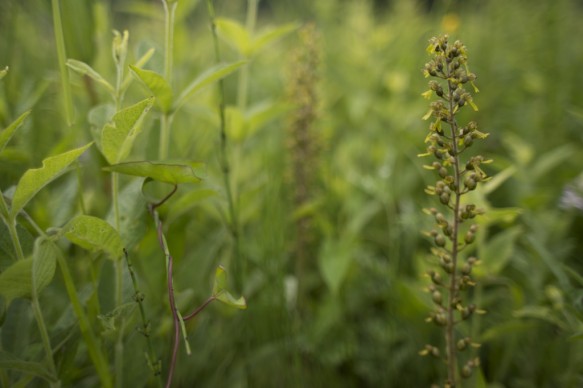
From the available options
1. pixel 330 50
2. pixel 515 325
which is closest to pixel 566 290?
pixel 515 325

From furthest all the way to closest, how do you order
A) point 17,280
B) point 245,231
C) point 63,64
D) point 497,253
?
1. point 245,231
2. point 497,253
3. point 63,64
4. point 17,280

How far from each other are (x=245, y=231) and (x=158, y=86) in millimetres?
852

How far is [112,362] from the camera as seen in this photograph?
0.86 m

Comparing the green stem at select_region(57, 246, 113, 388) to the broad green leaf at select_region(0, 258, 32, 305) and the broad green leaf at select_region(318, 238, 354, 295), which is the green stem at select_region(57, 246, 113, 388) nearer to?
the broad green leaf at select_region(0, 258, 32, 305)

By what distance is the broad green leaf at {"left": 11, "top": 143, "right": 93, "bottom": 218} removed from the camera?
1.93ft

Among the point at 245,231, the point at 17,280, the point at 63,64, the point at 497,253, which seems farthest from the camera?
the point at 245,231

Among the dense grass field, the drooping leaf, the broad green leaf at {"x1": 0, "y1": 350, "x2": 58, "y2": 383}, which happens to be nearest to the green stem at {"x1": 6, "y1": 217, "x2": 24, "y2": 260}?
the dense grass field

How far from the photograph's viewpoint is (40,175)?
0.60 meters

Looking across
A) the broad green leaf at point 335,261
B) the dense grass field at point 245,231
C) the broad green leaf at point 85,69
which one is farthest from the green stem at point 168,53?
the broad green leaf at point 335,261

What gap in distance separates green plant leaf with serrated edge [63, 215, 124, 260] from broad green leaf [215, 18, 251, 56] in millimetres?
584

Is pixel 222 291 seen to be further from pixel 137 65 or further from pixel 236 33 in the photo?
pixel 236 33

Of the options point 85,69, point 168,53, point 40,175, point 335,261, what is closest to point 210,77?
point 168,53

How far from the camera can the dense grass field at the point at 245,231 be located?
69cm

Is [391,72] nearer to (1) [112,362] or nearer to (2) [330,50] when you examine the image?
(2) [330,50]
